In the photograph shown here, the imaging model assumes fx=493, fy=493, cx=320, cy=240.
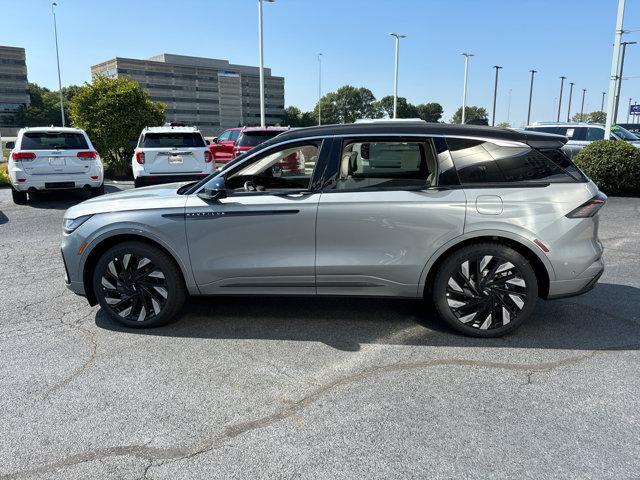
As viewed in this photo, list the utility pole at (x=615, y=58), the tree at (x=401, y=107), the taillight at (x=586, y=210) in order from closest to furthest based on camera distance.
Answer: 1. the taillight at (x=586, y=210)
2. the utility pole at (x=615, y=58)
3. the tree at (x=401, y=107)

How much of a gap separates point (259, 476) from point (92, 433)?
1073mm

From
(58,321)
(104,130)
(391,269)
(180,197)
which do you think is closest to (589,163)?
(391,269)

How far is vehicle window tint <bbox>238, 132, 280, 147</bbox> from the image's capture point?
48.8 ft

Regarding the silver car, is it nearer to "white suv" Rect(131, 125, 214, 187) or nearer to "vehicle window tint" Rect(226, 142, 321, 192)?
"vehicle window tint" Rect(226, 142, 321, 192)

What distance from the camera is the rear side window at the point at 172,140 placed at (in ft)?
39.3

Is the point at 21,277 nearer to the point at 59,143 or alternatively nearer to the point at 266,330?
the point at 266,330

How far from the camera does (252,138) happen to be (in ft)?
49.6

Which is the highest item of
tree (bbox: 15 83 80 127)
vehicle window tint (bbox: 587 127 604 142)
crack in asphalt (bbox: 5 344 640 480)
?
tree (bbox: 15 83 80 127)

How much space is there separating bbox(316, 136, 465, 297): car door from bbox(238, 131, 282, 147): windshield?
1111 cm

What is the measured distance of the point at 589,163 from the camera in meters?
13.1

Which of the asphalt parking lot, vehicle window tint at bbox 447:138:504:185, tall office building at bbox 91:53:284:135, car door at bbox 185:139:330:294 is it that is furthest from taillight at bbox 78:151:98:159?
tall office building at bbox 91:53:284:135

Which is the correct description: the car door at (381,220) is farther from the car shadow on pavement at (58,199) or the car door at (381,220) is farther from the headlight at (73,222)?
the car shadow on pavement at (58,199)

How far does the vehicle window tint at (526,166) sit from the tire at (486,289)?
23.2 inches

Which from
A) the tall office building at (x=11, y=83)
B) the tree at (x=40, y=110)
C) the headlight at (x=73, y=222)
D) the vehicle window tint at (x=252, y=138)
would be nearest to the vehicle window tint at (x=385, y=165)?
the headlight at (x=73, y=222)
